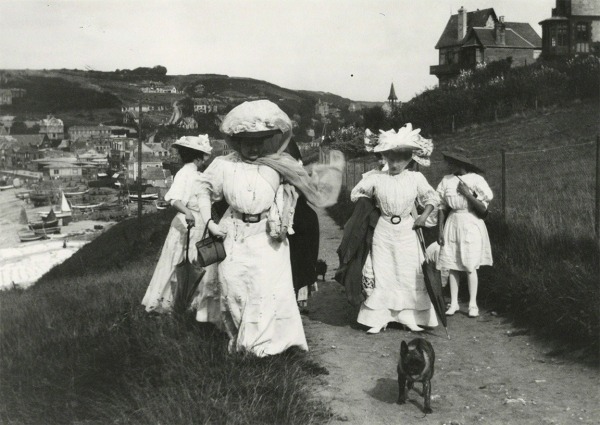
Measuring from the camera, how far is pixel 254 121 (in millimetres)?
5828

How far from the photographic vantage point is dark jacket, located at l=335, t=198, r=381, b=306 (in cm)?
767

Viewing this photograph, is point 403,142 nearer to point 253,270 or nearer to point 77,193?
point 253,270

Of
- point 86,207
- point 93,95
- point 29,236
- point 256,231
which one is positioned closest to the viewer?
point 256,231

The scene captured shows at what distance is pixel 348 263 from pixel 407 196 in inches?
39.6

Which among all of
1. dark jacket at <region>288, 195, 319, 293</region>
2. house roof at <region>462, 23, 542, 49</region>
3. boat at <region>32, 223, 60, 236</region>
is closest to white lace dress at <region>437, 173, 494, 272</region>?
dark jacket at <region>288, 195, 319, 293</region>

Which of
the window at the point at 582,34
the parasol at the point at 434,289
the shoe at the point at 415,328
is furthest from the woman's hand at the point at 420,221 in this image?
the window at the point at 582,34

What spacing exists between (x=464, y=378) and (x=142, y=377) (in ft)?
9.00

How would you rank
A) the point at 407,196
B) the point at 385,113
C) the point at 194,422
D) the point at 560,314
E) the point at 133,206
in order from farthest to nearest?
the point at 133,206 < the point at 385,113 < the point at 407,196 < the point at 560,314 < the point at 194,422

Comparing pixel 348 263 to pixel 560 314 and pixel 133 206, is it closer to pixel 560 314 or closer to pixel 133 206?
pixel 560 314

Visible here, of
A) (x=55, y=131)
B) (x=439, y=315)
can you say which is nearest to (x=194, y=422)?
(x=439, y=315)

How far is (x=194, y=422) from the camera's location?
4.53m

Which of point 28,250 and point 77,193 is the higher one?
point 77,193

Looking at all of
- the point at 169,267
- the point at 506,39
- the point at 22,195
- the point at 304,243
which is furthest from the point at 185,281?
the point at 22,195

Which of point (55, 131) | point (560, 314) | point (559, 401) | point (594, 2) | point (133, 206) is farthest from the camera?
point (55, 131)
